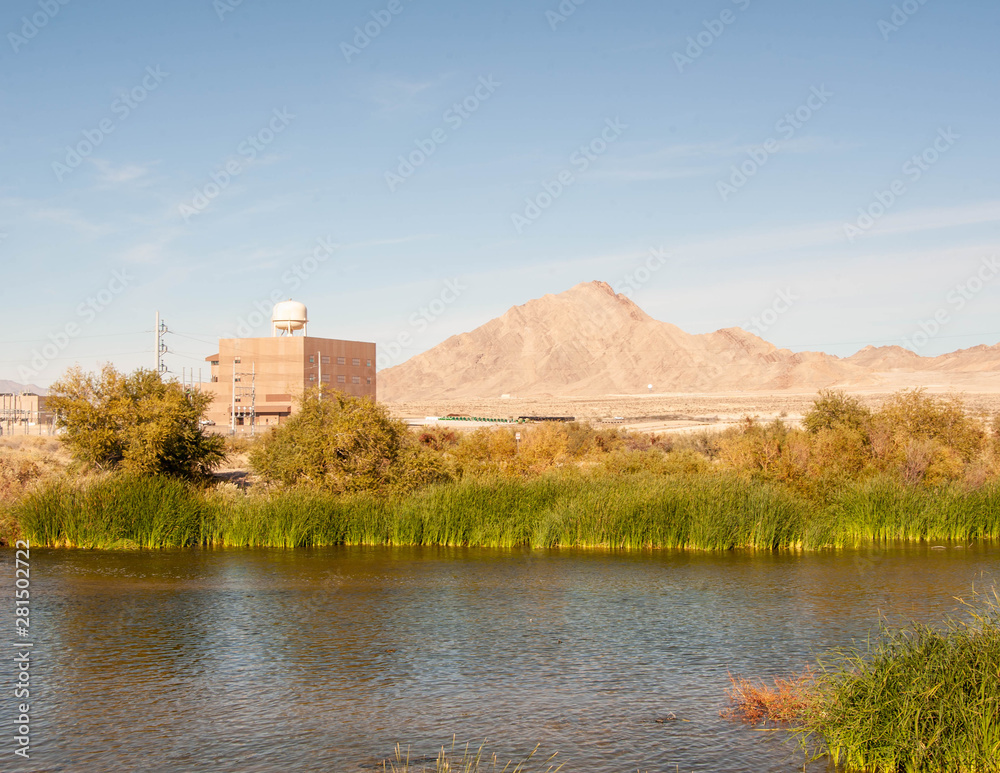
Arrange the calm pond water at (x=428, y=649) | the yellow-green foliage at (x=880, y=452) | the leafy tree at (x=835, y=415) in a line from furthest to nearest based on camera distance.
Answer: the leafy tree at (x=835, y=415) → the yellow-green foliage at (x=880, y=452) → the calm pond water at (x=428, y=649)

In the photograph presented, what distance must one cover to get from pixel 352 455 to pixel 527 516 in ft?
18.1

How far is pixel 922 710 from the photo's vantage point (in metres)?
7.21

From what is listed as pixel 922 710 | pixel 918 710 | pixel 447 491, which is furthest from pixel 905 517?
pixel 918 710

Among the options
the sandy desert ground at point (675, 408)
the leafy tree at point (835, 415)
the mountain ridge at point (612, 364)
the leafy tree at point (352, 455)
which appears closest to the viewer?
the leafy tree at point (352, 455)

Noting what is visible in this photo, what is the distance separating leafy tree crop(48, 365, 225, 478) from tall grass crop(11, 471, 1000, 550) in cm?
290

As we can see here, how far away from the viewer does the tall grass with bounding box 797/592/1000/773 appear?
7.08 m

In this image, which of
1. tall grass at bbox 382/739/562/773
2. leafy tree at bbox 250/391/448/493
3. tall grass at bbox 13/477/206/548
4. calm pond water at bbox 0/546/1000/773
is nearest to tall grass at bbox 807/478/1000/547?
calm pond water at bbox 0/546/1000/773

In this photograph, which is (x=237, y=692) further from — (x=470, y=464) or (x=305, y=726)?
(x=470, y=464)

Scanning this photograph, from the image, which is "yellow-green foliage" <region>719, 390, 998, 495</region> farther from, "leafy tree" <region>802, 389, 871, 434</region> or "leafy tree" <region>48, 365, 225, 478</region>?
"leafy tree" <region>48, 365, 225, 478</region>

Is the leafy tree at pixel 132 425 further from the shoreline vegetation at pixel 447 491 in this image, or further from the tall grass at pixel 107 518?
the tall grass at pixel 107 518

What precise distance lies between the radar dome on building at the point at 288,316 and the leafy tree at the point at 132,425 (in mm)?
49721

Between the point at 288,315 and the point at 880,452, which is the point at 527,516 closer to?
the point at 880,452

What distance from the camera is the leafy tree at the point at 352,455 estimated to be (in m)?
23.5

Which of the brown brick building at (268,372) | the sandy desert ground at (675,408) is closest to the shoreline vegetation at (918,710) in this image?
the sandy desert ground at (675,408)
